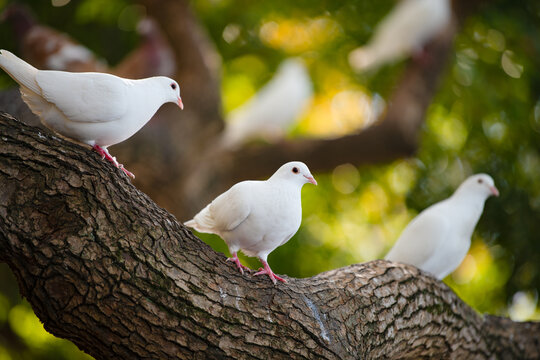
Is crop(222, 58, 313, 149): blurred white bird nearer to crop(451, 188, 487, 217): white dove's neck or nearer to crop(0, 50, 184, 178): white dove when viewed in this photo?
crop(451, 188, 487, 217): white dove's neck

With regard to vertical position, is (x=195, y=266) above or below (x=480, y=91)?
below

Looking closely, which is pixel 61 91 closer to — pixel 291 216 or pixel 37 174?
pixel 37 174

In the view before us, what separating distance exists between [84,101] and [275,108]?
6.21m

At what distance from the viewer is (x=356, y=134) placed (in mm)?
7656

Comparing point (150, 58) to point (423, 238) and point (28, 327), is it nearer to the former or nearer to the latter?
point (28, 327)

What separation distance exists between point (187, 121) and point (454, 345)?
4.51 meters

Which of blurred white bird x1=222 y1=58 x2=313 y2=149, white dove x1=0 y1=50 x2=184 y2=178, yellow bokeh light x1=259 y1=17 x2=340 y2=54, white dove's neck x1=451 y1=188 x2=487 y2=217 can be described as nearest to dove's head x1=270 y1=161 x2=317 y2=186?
white dove x1=0 y1=50 x2=184 y2=178

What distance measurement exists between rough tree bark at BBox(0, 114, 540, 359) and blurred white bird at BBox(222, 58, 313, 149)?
5393 millimetres

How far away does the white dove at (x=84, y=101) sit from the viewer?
9.36ft

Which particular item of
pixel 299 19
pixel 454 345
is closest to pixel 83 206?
pixel 454 345

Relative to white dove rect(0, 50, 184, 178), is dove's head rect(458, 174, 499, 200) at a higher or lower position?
higher

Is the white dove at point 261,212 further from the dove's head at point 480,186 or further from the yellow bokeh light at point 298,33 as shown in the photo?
the yellow bokeh light at point 298,33

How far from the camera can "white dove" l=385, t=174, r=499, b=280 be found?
4691mm

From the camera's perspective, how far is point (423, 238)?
4.71 m
